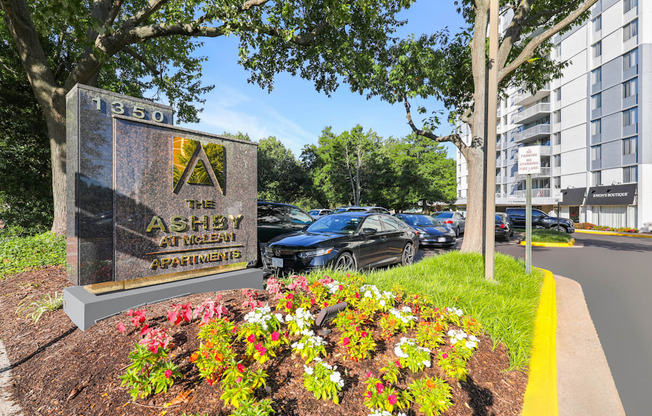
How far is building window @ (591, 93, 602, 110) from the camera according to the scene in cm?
2812

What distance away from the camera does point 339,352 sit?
103 inches

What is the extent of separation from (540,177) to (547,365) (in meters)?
42.2

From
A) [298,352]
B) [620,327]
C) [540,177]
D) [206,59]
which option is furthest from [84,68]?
[540,177]

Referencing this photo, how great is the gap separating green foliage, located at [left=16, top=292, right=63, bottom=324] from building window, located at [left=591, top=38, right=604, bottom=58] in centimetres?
4245

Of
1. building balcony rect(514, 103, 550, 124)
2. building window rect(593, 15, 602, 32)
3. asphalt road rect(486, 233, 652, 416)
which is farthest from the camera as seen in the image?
building balcony rect(514, 103, 550, 124)

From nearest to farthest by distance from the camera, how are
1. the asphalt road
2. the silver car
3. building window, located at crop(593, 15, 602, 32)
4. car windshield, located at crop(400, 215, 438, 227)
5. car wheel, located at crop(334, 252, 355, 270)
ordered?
the asphalt road < car wheel, located at crop(334, 252, 355, 270) < car windshield, located at crop(400, 215, 438, 227) < the silver car < building window, located at crop(593, 15, 602, 32)

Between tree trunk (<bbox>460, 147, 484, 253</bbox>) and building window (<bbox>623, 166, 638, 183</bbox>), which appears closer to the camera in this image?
tree trunk (<bbox>460, 147, 484, 253</bbox>)

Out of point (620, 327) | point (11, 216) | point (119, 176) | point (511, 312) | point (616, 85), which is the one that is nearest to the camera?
point (119, 176)

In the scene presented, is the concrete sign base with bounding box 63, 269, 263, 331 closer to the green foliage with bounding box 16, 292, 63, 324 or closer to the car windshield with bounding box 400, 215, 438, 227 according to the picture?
the green foliage with bounding box 16, 292, 63, 324

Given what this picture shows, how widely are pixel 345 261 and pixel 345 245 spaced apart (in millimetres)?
349

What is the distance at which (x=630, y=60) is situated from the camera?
2509 cm

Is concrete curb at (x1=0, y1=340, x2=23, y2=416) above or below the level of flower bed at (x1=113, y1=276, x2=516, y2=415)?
below

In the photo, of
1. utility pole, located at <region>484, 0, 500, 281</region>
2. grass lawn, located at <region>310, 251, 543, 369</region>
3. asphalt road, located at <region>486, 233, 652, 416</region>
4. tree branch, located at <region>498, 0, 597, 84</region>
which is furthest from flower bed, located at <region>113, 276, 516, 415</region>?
tree branch, located at <region>498, 0, 597, 84</region>

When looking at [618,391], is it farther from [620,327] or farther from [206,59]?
[206,59]
